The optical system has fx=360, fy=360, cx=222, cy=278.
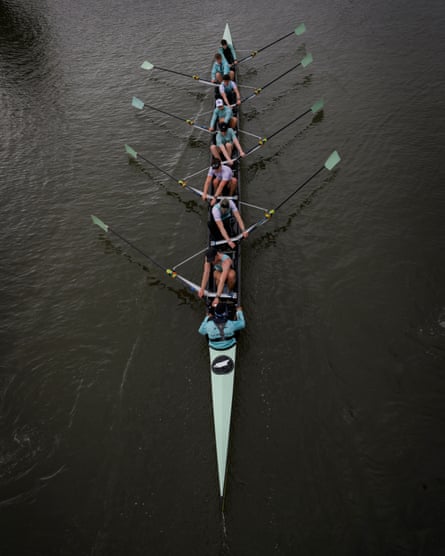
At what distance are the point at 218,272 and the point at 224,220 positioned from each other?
1876 mm

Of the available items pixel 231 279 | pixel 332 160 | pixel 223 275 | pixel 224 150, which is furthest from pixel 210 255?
pixel 332 160

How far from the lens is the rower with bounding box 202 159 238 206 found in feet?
38.0

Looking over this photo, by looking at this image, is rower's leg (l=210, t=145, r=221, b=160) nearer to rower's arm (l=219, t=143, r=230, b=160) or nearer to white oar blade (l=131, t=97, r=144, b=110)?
rower's arm (l=219, t=143, r=230, b=160)

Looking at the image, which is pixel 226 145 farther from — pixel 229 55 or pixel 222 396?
pixel 222 396

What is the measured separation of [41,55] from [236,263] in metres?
22.3

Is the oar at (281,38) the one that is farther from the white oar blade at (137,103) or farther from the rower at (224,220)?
the rower at (224,220)

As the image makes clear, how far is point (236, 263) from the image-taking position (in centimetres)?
1028

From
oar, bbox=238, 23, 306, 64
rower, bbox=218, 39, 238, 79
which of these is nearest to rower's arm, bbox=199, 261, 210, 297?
rower, bbox=218, 39, 238, 79


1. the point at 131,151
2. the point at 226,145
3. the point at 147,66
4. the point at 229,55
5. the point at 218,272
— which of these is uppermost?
the point at 147,66

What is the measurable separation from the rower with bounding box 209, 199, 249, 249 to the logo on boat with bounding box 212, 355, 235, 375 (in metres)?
3.37

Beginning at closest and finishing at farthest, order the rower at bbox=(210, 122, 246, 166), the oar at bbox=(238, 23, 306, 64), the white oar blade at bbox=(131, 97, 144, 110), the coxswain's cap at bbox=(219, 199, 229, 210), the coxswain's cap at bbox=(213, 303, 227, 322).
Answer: the coxswain's cap at bbox=(213, 303, 227, 322), the coxswain's cap at bbox=(219, 199, 229, 210), the rower at bbox=(210, 122, 246, 166), the white oar blade at bbox=(131, 97, 144, 110), the oar at bbox=(238, 23, 306, 64)

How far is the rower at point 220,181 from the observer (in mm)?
11586

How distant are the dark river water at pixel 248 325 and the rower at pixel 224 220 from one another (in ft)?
3.99

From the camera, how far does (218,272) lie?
979 centimetres
